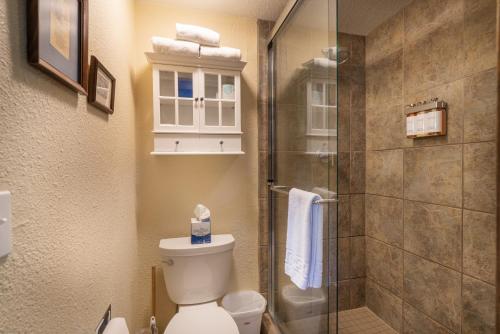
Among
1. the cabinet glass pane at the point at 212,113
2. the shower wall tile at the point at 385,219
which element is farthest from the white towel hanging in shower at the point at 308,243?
the shower wall tile at the point at 385,219

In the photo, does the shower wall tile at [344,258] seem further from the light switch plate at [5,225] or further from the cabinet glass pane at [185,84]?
the light switch plate at [5,225]

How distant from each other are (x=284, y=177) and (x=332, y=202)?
518 mm

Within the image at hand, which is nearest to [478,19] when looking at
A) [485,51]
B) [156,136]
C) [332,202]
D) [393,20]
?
[485,51]

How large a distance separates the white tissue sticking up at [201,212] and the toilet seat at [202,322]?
21.0 inches

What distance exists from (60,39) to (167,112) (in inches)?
36.7

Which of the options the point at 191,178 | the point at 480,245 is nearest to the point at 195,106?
the point at 191,178

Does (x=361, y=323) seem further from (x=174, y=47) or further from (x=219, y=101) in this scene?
(x=174, y=47)

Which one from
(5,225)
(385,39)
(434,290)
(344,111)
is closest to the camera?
(5,225)

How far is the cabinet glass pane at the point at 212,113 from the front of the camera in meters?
1.60

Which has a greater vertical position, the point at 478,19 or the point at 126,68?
the point at 478,19

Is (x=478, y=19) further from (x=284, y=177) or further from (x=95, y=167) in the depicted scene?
(x=95, y=167)

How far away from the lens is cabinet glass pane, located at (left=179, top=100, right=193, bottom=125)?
158cm

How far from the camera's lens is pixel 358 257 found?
6.64 feet

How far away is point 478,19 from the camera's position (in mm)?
1216
